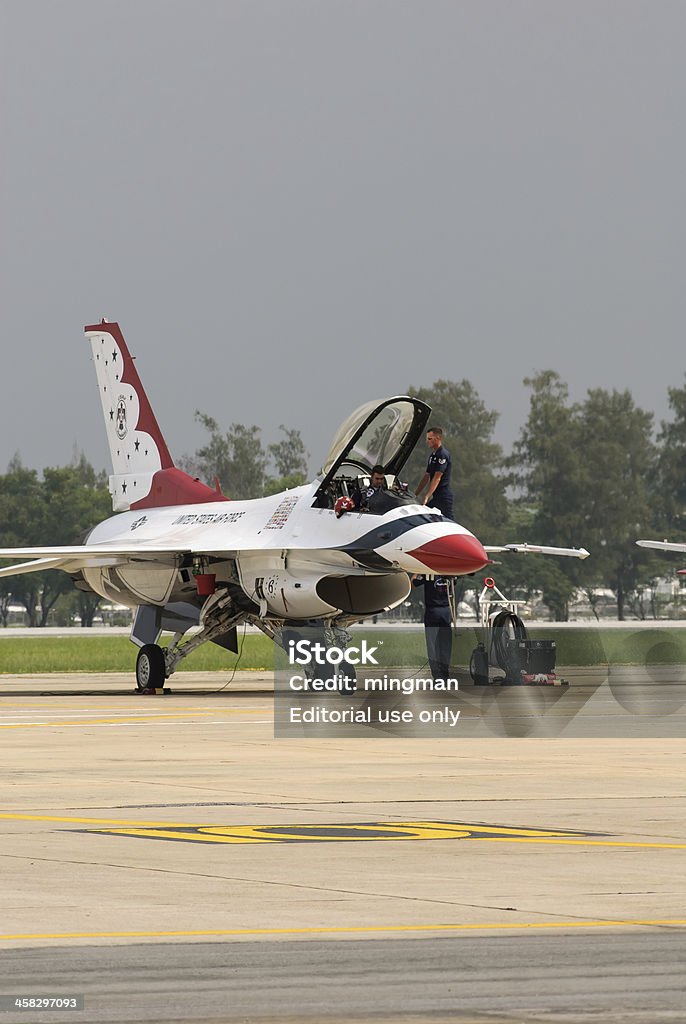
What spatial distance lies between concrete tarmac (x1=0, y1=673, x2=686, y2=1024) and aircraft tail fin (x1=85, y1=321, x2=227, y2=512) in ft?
58.9

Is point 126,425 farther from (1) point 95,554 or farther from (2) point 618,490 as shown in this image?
(2) point 618,490

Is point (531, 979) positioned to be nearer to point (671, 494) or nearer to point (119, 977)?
point (119, 977)

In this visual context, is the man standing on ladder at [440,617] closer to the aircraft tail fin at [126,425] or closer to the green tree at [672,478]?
the aircraft tail fin at [126,425]

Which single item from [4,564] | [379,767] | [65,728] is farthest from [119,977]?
[4,564]

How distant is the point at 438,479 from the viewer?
27.0 m

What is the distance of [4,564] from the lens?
118 metres

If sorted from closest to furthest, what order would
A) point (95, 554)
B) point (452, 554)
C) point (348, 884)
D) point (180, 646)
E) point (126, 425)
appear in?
point (348, 884) → point (452, 554) → point (95, 554) → point (180, 646) → point (126, 425)

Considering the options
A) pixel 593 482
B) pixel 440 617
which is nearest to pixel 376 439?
pixel 440 617

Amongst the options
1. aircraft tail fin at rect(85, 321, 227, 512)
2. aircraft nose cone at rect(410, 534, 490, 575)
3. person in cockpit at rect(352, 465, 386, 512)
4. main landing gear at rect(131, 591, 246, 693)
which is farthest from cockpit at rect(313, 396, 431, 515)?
aircraft tail fin at rect(85, 321, 227, 512)

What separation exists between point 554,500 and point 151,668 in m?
105

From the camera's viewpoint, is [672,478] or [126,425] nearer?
[126,425]

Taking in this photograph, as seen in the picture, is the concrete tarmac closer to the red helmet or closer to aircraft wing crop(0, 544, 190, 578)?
the red helmet

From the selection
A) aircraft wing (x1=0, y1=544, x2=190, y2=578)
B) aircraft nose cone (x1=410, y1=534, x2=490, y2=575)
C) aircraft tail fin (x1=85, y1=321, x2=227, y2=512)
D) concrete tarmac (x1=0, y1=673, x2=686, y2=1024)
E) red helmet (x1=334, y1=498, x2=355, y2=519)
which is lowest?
concrete tarmac (x1=0, y1=673, x2=686, y2=1024)

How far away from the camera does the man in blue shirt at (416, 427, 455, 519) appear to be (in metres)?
27.0
